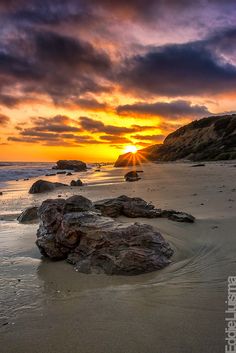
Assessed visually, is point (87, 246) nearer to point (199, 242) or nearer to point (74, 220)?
point (74, 220)

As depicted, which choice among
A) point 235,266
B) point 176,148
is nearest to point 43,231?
point 235,266

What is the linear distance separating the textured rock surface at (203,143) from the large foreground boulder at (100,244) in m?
39.9

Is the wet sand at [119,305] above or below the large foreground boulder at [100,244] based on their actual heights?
below

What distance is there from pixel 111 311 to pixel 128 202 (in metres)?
4.47

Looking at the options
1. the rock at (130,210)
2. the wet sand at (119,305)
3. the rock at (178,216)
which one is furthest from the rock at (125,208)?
the wet sand at (119,305)

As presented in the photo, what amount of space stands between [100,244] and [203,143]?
62580 millimetres

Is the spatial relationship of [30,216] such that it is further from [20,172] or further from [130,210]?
[20,172]

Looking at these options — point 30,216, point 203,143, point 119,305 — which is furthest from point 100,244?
point 203,143

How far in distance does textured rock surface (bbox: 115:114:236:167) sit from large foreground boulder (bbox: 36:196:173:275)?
3993cm

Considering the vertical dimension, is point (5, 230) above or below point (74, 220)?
below

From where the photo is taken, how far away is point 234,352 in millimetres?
2727

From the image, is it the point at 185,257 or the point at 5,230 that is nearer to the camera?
the point at 185,257

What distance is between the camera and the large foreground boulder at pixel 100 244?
461 cm

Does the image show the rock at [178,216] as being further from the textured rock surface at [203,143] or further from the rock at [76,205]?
the textured rock surface at [203,143]
